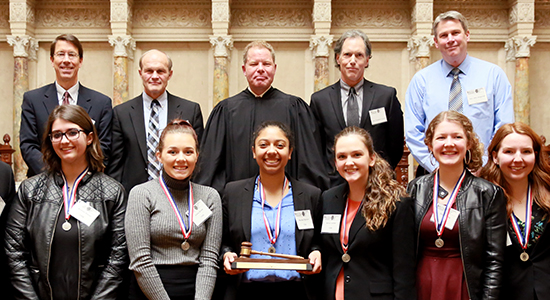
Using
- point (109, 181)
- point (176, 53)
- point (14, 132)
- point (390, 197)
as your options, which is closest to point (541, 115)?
point (176, 53)

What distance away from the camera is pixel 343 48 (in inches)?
175

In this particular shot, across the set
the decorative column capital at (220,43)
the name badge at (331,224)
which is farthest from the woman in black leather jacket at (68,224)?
the decorative column capital at (220,43)

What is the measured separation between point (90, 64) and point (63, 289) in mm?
11332

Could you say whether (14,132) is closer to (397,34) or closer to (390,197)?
(397,34)

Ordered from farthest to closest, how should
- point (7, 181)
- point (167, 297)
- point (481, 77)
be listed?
point (481, 77)
point (7, 181)
point (167, 297)

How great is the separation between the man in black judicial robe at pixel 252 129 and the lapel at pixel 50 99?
4.65 feet

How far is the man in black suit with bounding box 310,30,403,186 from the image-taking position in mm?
4449

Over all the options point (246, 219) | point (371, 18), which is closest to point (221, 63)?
point (371, 18)

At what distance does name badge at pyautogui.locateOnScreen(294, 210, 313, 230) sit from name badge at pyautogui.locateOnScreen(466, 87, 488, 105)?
6.31 feet

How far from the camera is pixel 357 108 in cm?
454

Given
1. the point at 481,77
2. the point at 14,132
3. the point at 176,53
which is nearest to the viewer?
the point at 481,77

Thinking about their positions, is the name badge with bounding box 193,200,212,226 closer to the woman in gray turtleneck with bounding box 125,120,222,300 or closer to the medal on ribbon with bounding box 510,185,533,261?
the woman in gray turtleneck with bounding box 125,120,222,300

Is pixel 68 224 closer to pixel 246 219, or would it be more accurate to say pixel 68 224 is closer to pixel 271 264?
pixel 246 219

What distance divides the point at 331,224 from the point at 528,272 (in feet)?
4.53
